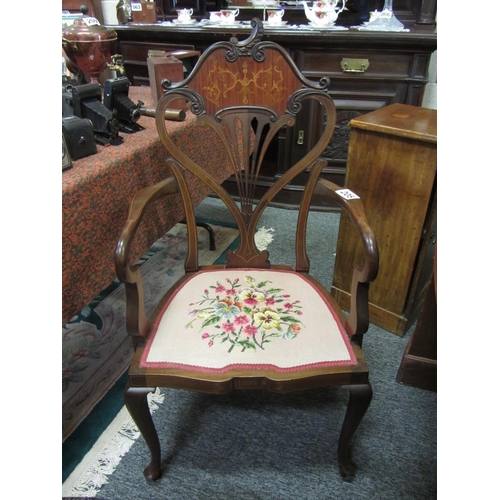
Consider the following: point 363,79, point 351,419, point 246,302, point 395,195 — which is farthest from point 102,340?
point 363,79

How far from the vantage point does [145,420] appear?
977 millimetres

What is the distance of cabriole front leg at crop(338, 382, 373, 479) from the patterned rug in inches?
31.0

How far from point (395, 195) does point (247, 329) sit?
76 centimetres

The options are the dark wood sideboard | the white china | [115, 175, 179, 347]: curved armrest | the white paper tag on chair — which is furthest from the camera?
the white china

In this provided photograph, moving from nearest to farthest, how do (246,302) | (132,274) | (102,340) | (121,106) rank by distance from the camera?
(132,274) < (246,302) < (121,106) < (102,340)

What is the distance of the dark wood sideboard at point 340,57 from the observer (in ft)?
6.54

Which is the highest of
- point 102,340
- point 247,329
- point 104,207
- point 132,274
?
point 104,207

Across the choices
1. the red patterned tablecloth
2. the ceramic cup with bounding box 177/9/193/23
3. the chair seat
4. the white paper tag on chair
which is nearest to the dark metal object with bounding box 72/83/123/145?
the red patterned tablecloth

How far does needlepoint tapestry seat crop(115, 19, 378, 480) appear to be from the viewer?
0.90 m

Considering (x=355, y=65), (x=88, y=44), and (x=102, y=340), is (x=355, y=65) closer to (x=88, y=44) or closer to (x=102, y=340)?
(x=88, y=44)

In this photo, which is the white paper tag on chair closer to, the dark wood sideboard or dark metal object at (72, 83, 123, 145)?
dark metal object at (72, 83, 123, 145)

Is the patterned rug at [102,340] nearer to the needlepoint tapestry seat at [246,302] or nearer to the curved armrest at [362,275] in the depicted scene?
the needlepoint tapestry seat at [246,302]

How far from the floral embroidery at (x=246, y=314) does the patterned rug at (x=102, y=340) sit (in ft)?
1.87
